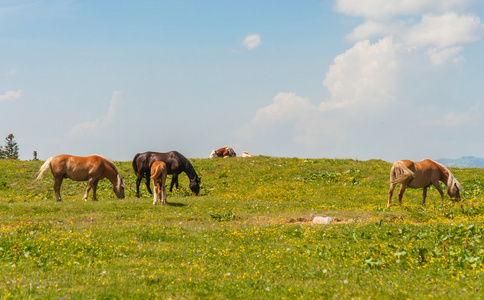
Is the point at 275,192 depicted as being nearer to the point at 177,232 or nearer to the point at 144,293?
the point at 177,232

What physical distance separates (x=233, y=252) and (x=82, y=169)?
15.8 metres

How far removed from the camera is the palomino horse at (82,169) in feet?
82.1

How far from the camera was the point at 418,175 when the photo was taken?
24625mm

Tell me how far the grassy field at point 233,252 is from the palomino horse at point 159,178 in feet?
2.55

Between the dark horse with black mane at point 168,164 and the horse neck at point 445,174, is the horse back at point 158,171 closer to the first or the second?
the dark horse with black mane at point 168,164

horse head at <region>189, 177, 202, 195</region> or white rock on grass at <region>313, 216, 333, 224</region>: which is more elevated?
horse head at <region>189, 177, 202, 195</region>

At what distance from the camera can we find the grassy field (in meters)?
9.77

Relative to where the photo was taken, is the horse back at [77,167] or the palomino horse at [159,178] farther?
the horse back at [77,167]

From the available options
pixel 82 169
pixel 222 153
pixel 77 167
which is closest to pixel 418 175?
pixel 82 169

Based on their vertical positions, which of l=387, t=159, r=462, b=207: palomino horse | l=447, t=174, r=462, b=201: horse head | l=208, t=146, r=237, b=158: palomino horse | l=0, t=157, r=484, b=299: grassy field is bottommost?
l=0, t=157, r=484, b=299: grassy field

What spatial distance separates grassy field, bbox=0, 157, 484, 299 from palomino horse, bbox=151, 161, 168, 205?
2.55 ft

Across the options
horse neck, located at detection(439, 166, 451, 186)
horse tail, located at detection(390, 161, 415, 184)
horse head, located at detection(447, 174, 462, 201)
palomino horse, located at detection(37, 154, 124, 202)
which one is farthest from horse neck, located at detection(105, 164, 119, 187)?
horse head, located at detection(447, 174, 462, 201)

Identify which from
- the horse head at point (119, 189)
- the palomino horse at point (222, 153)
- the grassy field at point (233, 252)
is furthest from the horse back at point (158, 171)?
the palomino horse at point (222, 153)

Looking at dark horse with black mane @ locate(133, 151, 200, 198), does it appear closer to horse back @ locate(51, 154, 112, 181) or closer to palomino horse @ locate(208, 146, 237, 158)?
horse back @ locate(51, 154, 112, 181)
